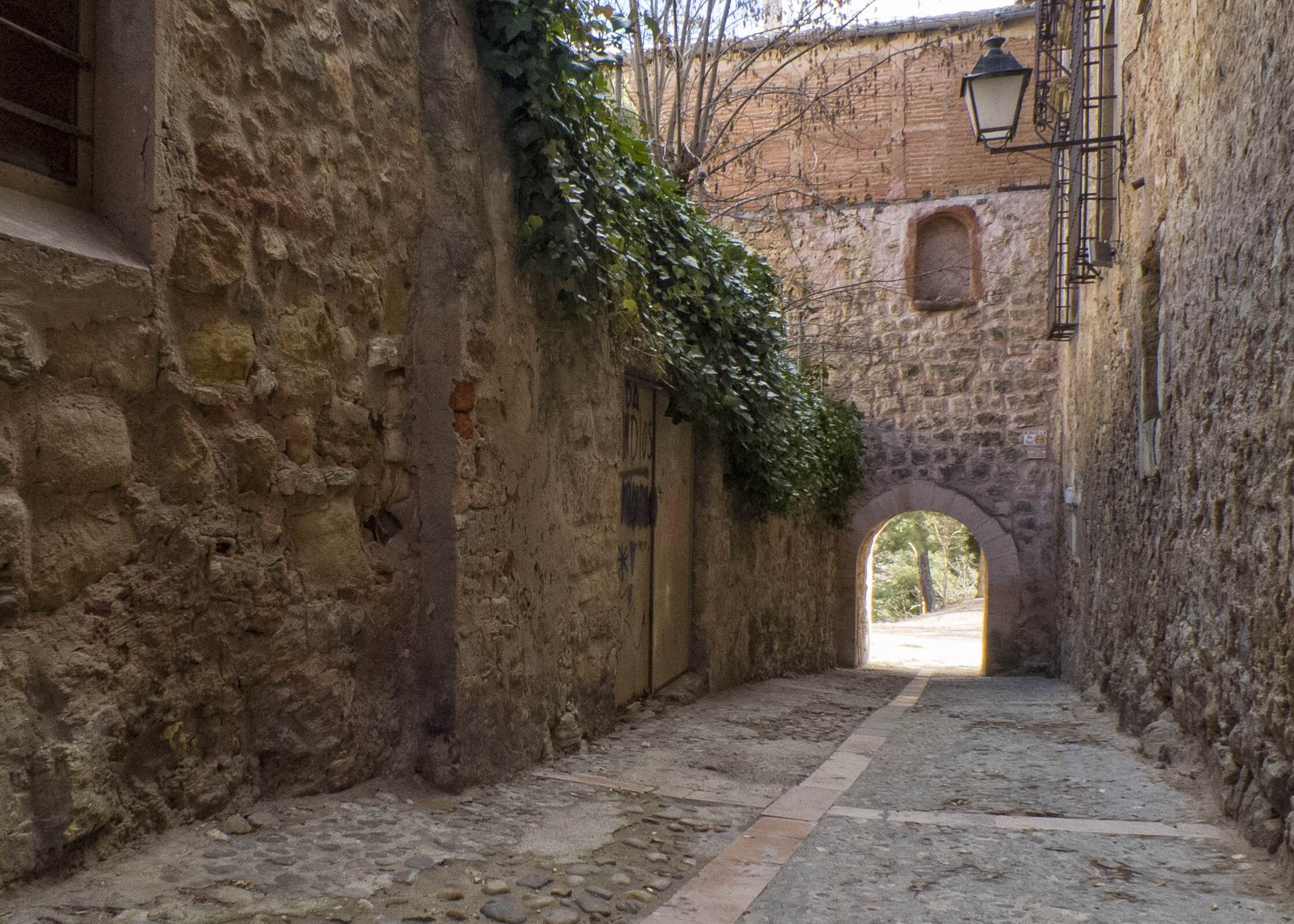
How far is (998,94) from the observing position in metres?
6.50

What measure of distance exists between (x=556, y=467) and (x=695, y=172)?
4.48 meters

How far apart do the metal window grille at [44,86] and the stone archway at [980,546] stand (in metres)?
11.0

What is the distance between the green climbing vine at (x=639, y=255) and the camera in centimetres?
370

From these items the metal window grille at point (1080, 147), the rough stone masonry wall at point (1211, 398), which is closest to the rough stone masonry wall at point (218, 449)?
the rough stone masonry wall at point (1211, 398)

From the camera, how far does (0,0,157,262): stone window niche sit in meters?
2.24

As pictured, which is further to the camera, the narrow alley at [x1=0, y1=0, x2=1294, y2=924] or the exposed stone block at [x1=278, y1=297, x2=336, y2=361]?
the exposed stone block at [x1=278, y1=297, x2=336, y2=361]

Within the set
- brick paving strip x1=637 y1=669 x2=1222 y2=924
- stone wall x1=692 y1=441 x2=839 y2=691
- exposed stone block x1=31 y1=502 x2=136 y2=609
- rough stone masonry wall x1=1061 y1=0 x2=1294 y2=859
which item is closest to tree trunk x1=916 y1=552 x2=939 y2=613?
stone wall x1=692 y1=441 x2=839 y2=691

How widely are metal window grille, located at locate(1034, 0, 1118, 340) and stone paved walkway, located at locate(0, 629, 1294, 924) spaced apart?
3.89m

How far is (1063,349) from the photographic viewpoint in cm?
1123

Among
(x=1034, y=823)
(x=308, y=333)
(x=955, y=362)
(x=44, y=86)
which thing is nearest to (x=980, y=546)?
(x=955, y=362)

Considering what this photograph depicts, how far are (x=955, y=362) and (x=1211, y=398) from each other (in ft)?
28.7

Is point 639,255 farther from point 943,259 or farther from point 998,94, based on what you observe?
point 943,259

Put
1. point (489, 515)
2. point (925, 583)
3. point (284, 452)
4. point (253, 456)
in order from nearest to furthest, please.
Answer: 1. point (253, 456)
2. point (284, 452)
3. point (489, 515)
4. point (925, 583)

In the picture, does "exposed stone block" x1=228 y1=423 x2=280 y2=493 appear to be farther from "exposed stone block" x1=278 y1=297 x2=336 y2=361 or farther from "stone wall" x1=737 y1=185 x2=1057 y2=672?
"stone wall" x1=737 y1=185 x2=1057 y2=672
